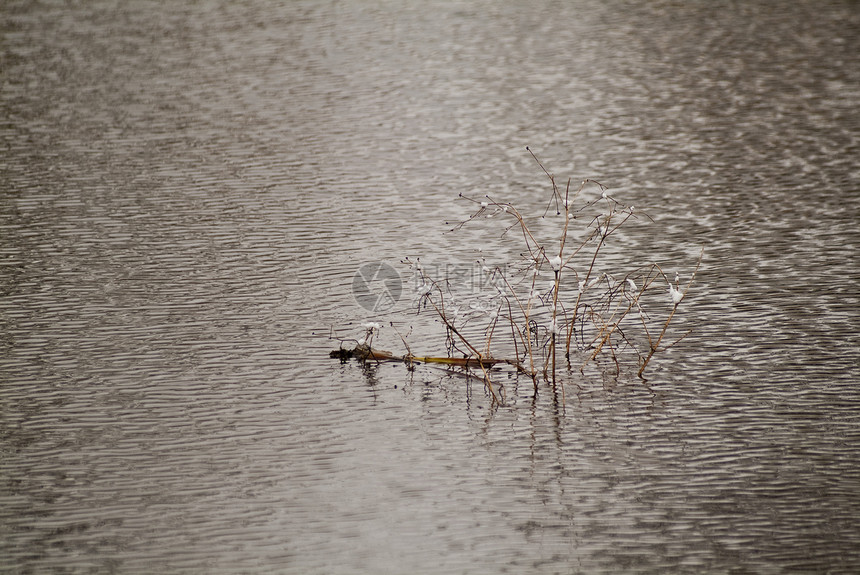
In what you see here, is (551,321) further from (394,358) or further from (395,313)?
(395,313)

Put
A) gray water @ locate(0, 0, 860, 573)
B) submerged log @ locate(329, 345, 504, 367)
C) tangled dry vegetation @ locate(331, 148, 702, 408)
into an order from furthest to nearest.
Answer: submerged log @ locate(329, 345, 504, 367)
tangled dry vegetation @ locate(331, 148, 702, 408)
gray water @ locate(0, 0, 860, 573)

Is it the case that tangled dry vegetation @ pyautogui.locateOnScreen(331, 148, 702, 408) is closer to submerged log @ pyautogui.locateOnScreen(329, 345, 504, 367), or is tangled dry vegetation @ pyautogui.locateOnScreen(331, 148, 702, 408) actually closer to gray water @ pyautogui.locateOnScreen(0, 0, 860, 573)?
submerged log @ pyautogui.locateOnScreen(329, 345, 504, 367)

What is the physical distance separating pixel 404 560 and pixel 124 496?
1144 millimetres

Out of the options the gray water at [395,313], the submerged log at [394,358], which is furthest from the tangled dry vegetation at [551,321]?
the gray water at [395,313]

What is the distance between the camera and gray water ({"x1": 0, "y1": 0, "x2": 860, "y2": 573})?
166 inches

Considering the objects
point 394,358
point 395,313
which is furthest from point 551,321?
point 395,313

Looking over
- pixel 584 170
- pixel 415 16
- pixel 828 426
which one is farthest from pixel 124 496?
pixel 415 16

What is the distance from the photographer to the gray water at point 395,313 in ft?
13.8

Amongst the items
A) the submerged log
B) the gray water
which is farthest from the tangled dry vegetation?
the gray water

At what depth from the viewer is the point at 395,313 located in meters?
6.32

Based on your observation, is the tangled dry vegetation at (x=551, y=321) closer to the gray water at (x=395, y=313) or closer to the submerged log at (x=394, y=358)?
the submerged log at (x=394, y=358)

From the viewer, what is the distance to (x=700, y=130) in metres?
9.90

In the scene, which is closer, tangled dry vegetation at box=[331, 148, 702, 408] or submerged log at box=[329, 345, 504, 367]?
tangled dry vegetation at box=[331, 148, 702, 408]

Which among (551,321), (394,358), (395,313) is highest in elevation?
(395,313)
